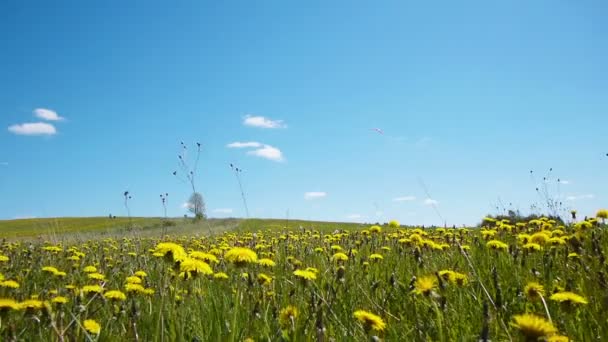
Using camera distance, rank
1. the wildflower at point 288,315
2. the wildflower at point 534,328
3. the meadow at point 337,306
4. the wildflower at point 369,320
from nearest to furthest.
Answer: the wildflower at point 534,328, the wildflower at point 369,320, the meadow at point 337,306, the wildflower at point 288,315

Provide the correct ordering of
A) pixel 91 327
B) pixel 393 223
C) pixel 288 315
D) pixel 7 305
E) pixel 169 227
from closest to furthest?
pixel 7 305 → pixel 91 327 → pixel 288 315 → pixel 393 223 → pixel 169 227

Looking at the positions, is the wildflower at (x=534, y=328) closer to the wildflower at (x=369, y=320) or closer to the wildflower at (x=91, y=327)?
the wildflower at (x=369, y=320)

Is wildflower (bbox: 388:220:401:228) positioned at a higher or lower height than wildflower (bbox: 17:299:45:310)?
higher

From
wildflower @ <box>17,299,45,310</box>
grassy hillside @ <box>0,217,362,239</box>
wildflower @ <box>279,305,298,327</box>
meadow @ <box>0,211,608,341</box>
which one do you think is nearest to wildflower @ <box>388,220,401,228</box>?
meadow @ <box>0,211,608,341</box>

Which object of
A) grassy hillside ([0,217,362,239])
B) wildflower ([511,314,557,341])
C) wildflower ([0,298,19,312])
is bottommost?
grassy hillside ([0,217,362,239])

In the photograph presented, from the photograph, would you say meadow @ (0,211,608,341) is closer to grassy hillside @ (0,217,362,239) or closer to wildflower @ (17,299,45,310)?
wildflower @ (17,299,45,310)

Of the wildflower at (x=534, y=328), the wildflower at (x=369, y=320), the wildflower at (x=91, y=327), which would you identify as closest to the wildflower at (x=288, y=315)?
the wildflower at (x=369, y=320)

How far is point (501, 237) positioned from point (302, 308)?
17.8 feet

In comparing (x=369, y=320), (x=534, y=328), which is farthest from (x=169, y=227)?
(x=534, y=328)

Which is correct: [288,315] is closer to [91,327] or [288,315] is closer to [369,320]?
[369,320]

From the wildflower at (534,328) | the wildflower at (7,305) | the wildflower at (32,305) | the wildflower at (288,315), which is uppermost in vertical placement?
the wildflower at (534,328)

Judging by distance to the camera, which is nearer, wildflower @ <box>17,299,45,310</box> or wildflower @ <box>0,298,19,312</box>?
wildflower @ <box>0,298,19,312</box>

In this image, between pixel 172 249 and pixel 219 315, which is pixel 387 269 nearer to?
pixel 219 315

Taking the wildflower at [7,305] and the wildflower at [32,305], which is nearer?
the wildflower at [7,305]
